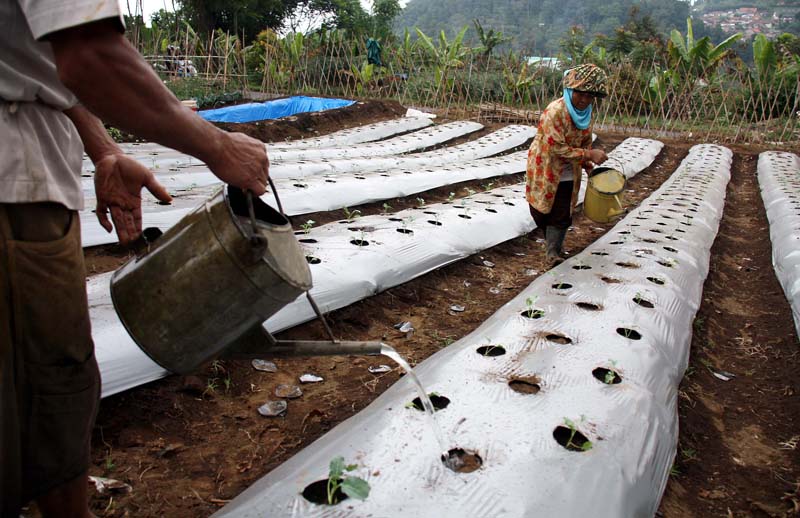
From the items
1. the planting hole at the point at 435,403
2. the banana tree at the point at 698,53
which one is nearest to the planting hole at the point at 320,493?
the planting hole at the point at 435,403

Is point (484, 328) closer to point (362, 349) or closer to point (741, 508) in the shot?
point (741, 508)

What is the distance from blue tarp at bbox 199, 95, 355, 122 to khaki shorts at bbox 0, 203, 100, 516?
12150mm

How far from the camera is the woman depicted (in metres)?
3.89

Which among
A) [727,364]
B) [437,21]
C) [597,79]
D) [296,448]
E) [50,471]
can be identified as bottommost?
[727,364]

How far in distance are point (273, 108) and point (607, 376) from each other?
13058 mm

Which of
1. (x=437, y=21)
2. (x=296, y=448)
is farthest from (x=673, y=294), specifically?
(x=437, y=21)

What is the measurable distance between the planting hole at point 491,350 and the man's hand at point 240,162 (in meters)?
1.60

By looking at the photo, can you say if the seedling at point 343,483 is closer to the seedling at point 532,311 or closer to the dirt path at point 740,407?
the dirt path at point 740,407

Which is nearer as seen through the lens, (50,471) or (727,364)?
(50,471)

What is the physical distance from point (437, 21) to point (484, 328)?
5974 centimetres

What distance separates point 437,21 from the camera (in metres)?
57.6

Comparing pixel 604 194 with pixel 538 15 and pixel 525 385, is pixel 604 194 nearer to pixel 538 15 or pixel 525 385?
pixel 525 385

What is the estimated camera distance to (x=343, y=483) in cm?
162

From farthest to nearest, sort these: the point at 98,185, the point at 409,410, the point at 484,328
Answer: the point at 484,328 < the point at 409,410 < the point at 98,185
